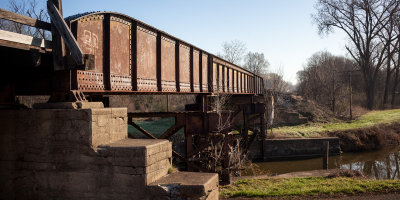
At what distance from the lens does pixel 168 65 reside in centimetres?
939

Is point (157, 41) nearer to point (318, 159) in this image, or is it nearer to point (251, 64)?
point (318, 159)

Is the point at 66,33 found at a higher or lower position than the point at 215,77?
higher

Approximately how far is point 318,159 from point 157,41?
17.6 m

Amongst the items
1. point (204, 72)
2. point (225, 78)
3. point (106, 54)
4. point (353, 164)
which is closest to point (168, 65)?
point (106, 54)

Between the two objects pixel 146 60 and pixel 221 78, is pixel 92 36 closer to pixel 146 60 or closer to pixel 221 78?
pixel 146 60

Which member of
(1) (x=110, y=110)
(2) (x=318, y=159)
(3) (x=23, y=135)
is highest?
(1) (x=110, y=110)

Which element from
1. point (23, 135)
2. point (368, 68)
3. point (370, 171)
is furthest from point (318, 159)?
point (368, 68)

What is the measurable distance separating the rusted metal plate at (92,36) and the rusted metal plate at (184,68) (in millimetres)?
4016

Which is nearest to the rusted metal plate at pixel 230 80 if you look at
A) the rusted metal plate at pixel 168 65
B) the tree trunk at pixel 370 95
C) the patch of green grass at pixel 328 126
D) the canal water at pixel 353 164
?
the canal water at pixel 353 164

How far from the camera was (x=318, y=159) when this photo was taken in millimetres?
22000

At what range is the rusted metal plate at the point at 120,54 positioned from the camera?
6750 millimetres

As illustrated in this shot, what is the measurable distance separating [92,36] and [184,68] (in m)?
4.72

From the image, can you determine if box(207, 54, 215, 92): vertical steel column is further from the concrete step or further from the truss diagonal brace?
the concrete step

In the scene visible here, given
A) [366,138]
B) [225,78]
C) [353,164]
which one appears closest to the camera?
[225,78]
